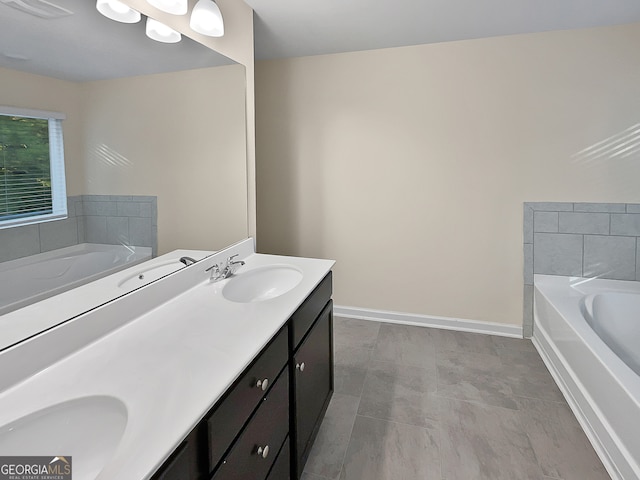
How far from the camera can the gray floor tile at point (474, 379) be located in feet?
7.39

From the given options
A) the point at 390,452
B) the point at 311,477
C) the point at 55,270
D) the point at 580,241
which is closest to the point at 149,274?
the point at 55,270

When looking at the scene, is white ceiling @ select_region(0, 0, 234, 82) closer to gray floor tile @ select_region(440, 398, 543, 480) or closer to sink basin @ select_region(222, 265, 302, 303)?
sink basin @ select_region(222, 265, 302, 303)

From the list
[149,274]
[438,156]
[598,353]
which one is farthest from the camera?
[438,156]

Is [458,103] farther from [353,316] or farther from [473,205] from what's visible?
[353,316]

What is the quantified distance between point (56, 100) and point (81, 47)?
0.25 metres

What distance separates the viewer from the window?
3.18ft

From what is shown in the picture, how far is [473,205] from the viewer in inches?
120

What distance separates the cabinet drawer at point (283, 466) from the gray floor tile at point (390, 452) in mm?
385

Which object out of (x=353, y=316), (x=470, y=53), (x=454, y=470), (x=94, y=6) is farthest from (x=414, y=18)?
(x=454, y=470)

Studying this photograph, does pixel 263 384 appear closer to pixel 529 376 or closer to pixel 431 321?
pixel 529 376

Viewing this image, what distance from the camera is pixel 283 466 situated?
1.37 m

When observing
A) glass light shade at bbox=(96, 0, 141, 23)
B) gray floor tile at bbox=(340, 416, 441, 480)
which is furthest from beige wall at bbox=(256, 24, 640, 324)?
glass light shade at bbox=(96, 0, 141, 23)

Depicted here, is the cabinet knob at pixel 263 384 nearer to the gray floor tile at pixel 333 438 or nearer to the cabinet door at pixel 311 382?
the cabinet door at pixel 311 382

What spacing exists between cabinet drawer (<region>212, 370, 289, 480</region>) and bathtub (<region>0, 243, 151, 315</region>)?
0.71 m
